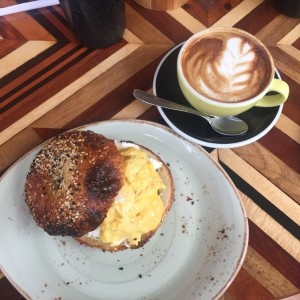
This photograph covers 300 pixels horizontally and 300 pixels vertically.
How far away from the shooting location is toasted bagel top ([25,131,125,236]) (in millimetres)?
894

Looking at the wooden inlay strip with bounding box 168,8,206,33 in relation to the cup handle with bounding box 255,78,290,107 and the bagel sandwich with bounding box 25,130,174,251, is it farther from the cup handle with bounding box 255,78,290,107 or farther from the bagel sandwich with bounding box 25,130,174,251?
the bagel sandwich with bounding box 25,130,174,251

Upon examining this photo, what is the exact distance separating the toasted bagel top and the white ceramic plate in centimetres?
10

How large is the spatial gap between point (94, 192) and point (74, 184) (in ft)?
0.16

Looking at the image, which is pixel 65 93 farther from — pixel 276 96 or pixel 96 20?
pixel 276 96

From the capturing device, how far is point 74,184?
90cm

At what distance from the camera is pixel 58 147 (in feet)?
3.15

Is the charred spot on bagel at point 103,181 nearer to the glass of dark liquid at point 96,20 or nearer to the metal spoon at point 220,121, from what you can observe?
the metal spoon at point 220,121

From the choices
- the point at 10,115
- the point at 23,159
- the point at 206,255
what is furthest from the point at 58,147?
the point at 206,255

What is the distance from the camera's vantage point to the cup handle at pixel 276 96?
993 mm

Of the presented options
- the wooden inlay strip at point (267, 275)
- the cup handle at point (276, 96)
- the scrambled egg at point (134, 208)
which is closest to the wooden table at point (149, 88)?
the wooden inlay strip at point (267, 275)

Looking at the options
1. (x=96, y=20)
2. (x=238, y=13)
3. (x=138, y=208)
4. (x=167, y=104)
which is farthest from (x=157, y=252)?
(x=238, y=13)

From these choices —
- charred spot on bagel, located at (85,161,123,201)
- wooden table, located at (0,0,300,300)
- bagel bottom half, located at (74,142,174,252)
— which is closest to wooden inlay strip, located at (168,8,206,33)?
wooden table, located at (0,0,300,300)

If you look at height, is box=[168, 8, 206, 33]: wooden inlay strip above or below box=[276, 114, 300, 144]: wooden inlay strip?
above

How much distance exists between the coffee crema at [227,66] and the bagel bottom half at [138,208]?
23 cm
